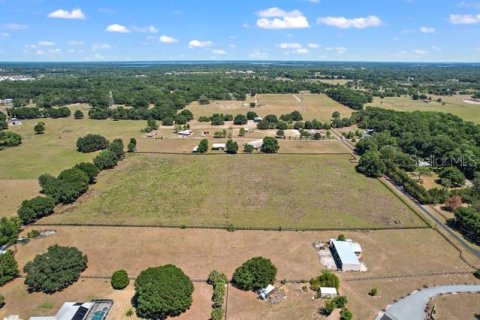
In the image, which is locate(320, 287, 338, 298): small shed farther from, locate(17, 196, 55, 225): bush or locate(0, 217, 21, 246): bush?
locate(17, 196, 55, 225): bush

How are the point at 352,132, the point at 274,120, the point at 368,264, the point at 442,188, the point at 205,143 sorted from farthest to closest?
the point at 274,120 < the point at 352,132 < the point at 205,143 < the point at 442,188 < the point at 368,264

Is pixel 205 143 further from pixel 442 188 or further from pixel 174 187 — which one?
pixel 442 188

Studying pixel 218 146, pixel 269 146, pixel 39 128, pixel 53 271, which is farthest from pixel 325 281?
pixel 39 128

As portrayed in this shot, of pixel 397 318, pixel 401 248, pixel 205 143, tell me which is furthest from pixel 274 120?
pixel 397 318

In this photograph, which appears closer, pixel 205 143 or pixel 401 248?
pixel 401 248

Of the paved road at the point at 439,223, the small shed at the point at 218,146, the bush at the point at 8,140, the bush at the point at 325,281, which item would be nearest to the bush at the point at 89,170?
the small shed at the point at 218,146

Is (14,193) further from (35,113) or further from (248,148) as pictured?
(35,113)

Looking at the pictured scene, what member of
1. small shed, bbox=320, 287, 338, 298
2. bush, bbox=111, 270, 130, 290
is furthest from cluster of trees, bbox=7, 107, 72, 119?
small shed, bbox=320, 287, 338, 298
